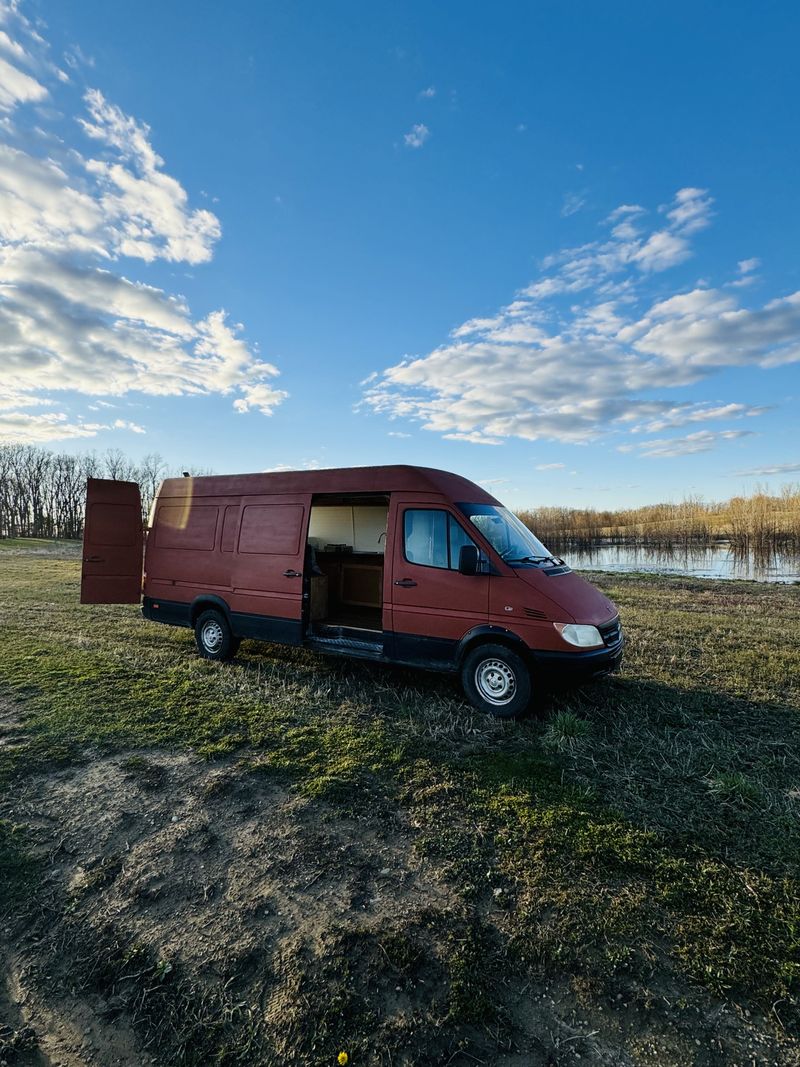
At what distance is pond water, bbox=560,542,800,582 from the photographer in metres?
21.6

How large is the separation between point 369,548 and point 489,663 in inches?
165

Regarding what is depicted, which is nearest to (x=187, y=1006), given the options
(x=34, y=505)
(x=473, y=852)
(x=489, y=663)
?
(x=473, y=852)

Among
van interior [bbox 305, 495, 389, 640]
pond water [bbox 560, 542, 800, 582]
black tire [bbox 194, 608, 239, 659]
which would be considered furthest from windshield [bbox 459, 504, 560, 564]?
pond water [bbox 560, 542, 800, 582]

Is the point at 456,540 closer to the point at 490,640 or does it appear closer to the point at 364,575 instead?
the point at 490,640

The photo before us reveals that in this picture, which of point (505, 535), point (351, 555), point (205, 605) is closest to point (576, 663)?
point (505, 535)

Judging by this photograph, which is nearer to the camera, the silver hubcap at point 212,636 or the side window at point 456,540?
the side window at point 456,540

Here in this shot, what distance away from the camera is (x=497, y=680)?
5406 mm

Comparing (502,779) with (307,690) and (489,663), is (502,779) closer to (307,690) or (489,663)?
(489,663)

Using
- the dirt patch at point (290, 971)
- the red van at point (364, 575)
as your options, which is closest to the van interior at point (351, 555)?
the red van at point (364, 575)

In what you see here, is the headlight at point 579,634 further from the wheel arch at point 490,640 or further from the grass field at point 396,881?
the grass field at point 396,881

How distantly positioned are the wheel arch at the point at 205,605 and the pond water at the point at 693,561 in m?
18.7

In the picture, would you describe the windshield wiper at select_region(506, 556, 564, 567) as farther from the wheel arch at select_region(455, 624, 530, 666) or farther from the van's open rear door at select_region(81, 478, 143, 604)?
the van's open rear door at select_region(81, 478, 143, 604)

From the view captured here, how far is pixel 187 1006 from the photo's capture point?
2121 mm

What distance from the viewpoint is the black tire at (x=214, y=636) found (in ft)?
24.3
